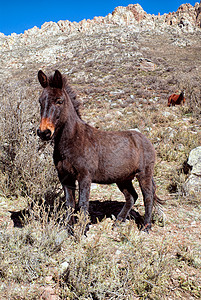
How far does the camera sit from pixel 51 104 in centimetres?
278

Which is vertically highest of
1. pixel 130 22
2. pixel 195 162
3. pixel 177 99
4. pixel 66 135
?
pixel 130 22

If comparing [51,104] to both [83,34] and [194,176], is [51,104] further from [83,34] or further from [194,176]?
[83,34]

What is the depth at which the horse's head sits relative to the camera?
2611 millimetres

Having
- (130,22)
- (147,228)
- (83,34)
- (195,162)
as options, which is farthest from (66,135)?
(130,22)

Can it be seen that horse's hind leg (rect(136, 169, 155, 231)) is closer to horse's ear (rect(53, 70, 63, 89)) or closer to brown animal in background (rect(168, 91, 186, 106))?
horse's ear (rect(53, 70, 63, 89))

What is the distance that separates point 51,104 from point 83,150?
2.74 feet

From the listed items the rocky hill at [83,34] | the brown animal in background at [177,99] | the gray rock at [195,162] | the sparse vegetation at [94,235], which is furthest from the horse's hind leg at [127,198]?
the rocky hill at [83,34]

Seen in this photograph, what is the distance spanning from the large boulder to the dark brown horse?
174 cm

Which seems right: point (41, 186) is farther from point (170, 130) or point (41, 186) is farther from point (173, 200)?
point (170, 130)

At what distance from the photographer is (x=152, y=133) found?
342 inches

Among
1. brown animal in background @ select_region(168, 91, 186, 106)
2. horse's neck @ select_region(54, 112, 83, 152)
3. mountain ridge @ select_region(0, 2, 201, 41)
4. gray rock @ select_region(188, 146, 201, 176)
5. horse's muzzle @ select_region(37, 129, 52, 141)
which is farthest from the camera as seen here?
mountain ridge @ select_region(0, 2, 201, 41)

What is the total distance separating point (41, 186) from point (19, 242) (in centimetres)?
135

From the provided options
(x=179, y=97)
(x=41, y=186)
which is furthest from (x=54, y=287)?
(x=179, y=97)

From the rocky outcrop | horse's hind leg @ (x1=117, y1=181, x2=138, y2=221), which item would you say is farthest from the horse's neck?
the rocky outcrop
